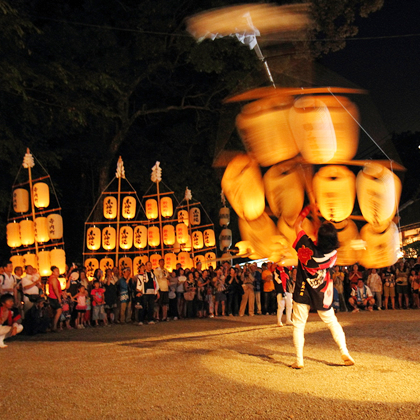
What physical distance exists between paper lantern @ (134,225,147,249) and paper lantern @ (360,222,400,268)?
53.3 feet

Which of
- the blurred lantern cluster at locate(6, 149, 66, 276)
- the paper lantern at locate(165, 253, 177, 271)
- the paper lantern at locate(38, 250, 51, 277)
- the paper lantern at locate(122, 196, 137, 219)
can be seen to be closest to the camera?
the paper lantern at locate(38, 250, 51, 277)

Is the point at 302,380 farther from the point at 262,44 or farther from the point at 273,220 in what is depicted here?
the point at 262,44

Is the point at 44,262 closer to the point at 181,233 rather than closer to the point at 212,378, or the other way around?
the point at 181,233

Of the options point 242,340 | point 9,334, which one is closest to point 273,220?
point 242,340

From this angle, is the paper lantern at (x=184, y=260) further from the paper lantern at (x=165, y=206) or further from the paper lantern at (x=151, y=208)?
the paper lantern at (x=151, y=208)

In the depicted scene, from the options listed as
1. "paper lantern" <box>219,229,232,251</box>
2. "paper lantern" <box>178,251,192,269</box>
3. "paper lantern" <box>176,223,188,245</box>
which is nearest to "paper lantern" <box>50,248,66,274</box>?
"paper lantern" <box>178,251,192,269</box>

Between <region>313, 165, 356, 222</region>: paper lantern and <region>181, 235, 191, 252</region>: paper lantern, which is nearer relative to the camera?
<region>313, 165, 356, 222</region>: paper lantern

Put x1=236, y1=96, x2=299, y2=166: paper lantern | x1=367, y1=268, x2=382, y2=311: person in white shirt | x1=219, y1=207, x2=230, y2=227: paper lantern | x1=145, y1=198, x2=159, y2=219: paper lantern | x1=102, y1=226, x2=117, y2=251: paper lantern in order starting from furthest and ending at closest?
1. x1=219, y1=207, x2=230, y2=227: paper lantern
2. x1=145, y1=198, x2=159, y2=219: paper lantern
3. x1=102, y1=226, x2=117, y2=251: paper lantern
4. x1=367, y1=268, x2=382, y2=311: person in white shirt
5. x1=236, y1=96, x2=299, y2=166: paper lantern

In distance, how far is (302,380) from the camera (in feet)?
18.3

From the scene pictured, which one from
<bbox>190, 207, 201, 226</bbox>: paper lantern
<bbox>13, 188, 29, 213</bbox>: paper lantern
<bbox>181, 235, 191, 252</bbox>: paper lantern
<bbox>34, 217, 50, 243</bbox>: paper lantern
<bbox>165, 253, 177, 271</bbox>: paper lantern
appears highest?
<bbox>13, 188, 29, 213</bbox>: paper lantern

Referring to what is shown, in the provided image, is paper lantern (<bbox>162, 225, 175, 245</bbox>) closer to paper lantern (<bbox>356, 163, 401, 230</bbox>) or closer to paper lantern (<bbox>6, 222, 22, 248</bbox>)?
paper lantern (<bbox>6, 222, 22, 248</bbox>)

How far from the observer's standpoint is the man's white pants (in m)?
6.36

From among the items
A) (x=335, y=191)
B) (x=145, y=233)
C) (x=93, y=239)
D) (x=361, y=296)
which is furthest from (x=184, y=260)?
(x=335, y=191)

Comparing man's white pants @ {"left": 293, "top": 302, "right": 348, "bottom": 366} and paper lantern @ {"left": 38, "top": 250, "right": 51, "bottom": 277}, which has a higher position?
paper lantern @ {"left": 38, "top": 250, "right": 51, "bottom": 277}
